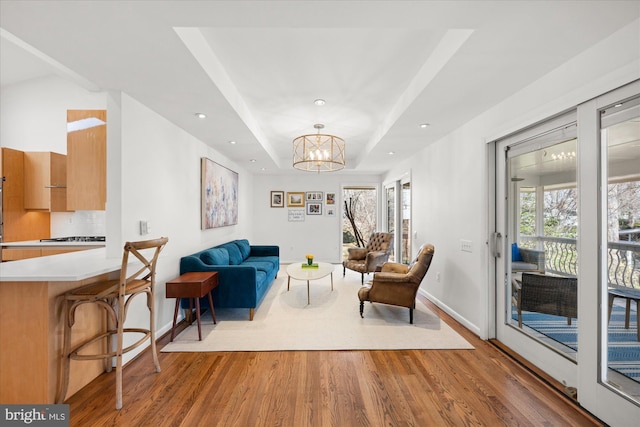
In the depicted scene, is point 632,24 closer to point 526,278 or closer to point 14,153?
point 526,278

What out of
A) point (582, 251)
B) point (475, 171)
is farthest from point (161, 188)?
point (582, 251)

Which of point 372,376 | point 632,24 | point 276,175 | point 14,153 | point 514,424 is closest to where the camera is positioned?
point 632,24

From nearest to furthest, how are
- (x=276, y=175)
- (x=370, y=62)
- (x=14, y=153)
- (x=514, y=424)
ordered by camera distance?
1. (x=514, y=424)
2. (x=370, y=62)
3. (x=14, y=153)
4. (x=276, y=175)

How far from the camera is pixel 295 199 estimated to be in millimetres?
7207

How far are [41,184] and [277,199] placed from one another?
4.35m

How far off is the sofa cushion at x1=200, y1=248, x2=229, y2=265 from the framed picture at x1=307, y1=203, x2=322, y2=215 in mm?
3333

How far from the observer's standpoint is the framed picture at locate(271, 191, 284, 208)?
7.19 m

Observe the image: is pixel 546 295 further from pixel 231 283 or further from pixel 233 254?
pixel 233 254

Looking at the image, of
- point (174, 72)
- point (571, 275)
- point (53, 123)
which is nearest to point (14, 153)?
point (53, 123)

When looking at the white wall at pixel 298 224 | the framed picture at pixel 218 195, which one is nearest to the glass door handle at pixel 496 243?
the framed picture at pixel 218 195

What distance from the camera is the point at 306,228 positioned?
722 cm

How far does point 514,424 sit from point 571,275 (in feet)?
3.70

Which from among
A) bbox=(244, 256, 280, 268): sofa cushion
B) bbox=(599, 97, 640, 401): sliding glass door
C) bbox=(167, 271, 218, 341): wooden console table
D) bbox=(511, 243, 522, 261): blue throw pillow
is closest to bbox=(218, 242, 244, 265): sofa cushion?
bbox=(244, 256, 280, 268): sofa cushion

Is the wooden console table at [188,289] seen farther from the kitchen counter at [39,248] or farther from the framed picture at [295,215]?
the framed picture at [295,215]
